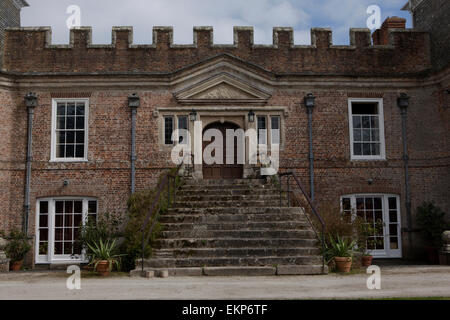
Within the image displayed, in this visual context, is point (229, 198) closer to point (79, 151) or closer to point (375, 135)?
point (79, 151)

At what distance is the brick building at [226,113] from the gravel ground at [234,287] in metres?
4.99

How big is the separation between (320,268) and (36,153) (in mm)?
9811

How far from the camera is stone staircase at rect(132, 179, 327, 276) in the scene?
10.1 metres

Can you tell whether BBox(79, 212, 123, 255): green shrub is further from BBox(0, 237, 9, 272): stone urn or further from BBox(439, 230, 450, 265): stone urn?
BBox(439, 230, 450, 265): stone urn

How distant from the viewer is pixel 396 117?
15453 millimetres

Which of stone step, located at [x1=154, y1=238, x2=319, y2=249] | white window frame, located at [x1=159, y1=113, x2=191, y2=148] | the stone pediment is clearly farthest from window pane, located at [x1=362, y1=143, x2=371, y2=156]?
white window frame, located at [x1=159, y1=113, x2=191, y2=148]

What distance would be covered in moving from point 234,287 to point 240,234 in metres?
3.01

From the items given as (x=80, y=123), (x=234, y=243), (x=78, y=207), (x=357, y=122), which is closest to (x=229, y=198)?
(x=234, y=243)

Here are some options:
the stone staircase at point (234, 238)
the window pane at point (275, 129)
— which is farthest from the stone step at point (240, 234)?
the window pane at point (275, 129)

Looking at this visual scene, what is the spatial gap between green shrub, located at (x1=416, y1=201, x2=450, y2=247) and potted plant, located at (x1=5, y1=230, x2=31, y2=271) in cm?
1219

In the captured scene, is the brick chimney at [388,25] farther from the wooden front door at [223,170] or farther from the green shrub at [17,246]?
the green shrub at [17,246]

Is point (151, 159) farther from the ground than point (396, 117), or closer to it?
closer to it
